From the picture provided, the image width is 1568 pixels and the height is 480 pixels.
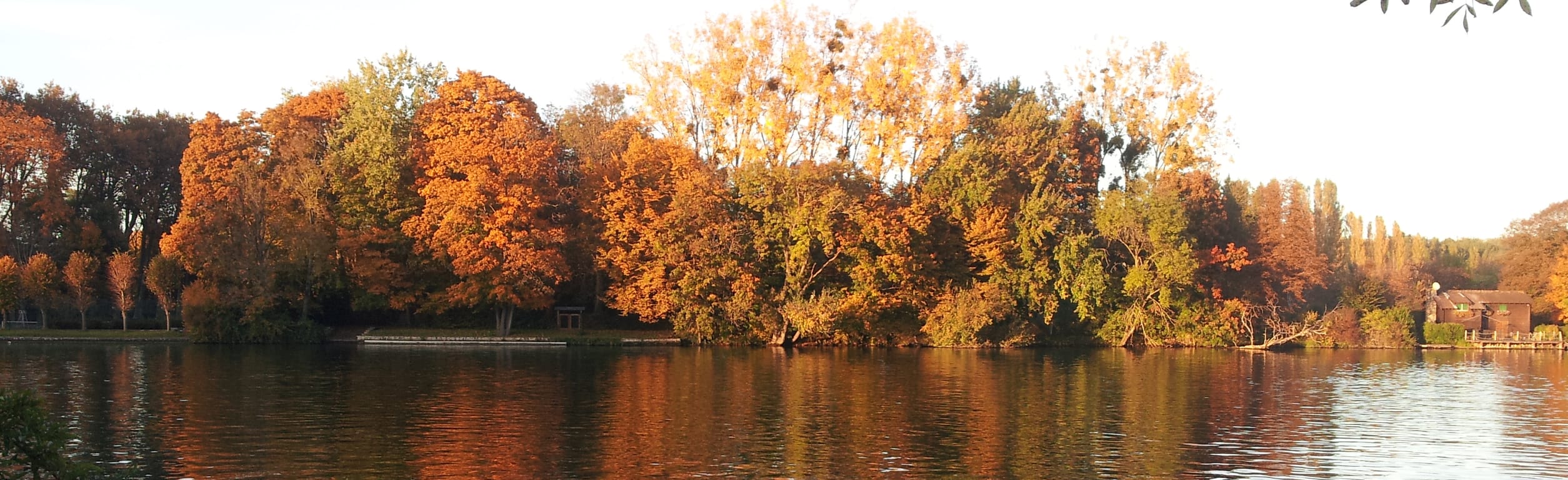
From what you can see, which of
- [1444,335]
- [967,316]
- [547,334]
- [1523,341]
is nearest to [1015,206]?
[967,316]

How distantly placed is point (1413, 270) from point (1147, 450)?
7498 centimetres

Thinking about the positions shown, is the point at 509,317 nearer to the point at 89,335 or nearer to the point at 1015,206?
the point at 89,335

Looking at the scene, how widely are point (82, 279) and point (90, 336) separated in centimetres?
275

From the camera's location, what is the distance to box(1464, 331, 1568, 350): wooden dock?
65875 millimetres

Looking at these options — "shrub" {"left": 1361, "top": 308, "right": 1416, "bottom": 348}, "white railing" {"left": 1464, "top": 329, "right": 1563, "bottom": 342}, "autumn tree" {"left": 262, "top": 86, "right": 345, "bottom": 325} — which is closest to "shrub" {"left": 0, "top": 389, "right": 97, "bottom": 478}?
"autumn tree" {"left": 262, "top": 86, "right": 345, "bottom": 325}

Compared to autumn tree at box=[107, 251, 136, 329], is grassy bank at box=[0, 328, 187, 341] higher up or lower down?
lower down

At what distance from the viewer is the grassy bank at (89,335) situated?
171ft

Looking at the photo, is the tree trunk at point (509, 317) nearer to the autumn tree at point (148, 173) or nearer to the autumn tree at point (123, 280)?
the autumn tree at point (123, 280)

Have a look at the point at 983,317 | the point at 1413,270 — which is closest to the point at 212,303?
the point at 983,317

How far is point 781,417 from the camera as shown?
26.2 m

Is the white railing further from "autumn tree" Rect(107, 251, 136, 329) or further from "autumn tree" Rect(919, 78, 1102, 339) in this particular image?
"autumn tree" Rect(107, 251, 136, 329)

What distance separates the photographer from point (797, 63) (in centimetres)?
5862

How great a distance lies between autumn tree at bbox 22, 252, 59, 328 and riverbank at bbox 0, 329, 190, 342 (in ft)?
4.81

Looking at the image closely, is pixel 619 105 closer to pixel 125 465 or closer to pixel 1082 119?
pixel 1082 119
